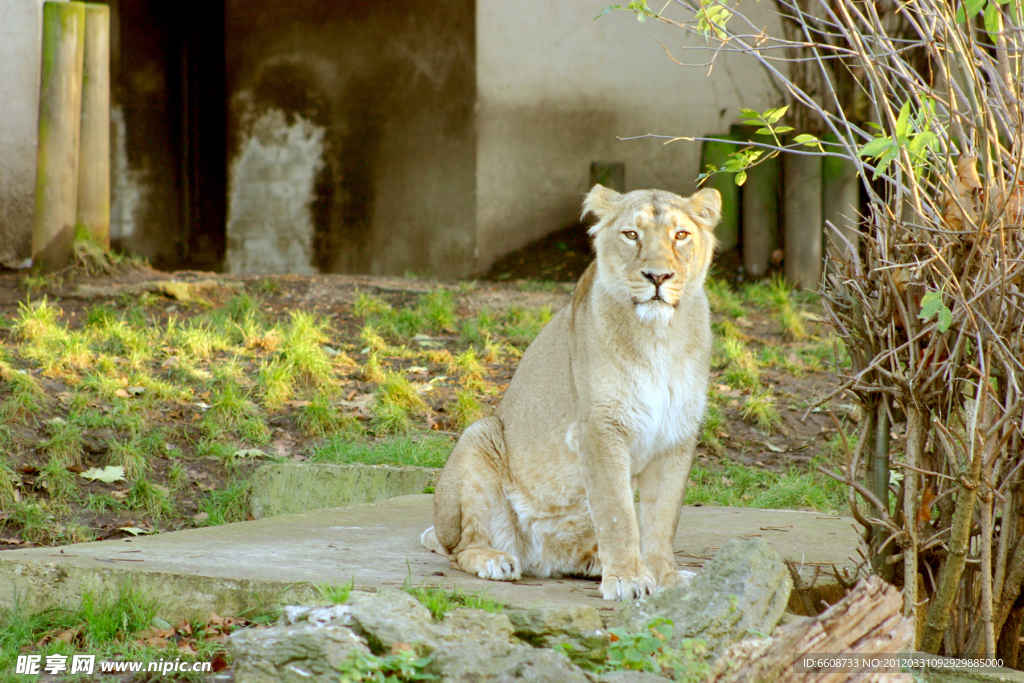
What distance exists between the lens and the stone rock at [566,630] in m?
2.87

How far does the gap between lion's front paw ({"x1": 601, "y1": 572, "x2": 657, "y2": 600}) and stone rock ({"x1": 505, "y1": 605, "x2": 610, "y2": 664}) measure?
1.38 feet

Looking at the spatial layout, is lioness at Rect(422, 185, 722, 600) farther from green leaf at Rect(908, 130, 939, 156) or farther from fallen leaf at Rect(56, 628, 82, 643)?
fallen leaf at Rect(56, 628, 82, 643)

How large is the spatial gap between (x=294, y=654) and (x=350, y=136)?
11049 mm

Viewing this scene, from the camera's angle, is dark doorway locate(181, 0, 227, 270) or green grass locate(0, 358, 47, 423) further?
dark doorway locate(181, 0, 227, 270)

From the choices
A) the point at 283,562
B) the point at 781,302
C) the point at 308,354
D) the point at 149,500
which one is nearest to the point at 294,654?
the point at 283,562

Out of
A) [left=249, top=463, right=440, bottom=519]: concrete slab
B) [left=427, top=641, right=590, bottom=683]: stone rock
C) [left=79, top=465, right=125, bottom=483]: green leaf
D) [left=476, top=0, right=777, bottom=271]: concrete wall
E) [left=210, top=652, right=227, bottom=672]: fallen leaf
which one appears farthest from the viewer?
[left=476, top=0, right=777, bottom=271]: concrete wall

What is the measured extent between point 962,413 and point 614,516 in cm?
117

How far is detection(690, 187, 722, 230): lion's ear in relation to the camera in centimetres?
380

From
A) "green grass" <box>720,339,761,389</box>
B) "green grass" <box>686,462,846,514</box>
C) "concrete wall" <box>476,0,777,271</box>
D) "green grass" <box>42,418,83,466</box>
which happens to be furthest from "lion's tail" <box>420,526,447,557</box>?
"concrete wall" <box>476,0,777,271</box>

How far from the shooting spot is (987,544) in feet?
10.1

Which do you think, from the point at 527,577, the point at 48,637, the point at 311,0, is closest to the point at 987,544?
the point at 527,577

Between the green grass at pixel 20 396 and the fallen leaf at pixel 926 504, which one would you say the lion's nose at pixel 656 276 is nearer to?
the fallen leaf at pixel 926 504

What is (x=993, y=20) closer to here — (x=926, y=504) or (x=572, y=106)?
(x=926, y=504)

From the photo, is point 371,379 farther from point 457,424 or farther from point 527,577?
point 527,577
